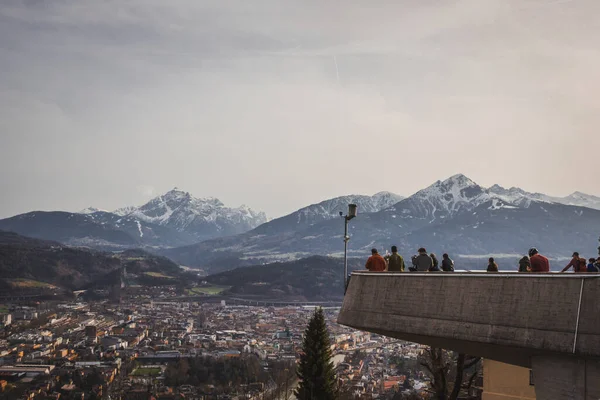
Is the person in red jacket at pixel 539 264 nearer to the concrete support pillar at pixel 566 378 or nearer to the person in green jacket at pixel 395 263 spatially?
the concrete support pillar at pixel 566 378

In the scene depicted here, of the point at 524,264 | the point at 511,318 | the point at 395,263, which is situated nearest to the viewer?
the point at 511,318

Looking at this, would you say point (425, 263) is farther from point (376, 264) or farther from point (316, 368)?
point (316, 368)

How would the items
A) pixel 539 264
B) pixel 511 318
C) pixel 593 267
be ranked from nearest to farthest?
pixel 511 318
pixel 539 264
pixel 593 267

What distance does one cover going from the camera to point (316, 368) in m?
38.1

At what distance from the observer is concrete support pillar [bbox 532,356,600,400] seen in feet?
31.0

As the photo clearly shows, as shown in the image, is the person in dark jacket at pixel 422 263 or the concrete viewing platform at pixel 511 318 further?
the person in dark jacket at pixel 422 263

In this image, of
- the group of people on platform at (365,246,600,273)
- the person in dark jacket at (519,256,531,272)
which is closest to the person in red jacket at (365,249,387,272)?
the group of people on platform at (365,246,600,273)

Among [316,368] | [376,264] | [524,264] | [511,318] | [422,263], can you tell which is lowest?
[316,368]

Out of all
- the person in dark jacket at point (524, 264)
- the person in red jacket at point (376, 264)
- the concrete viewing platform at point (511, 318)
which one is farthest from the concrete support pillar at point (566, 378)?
the person in red jacket at point (376, 264)

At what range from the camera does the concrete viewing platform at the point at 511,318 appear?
9656 mm

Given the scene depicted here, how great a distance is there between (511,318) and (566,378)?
1.10 meters

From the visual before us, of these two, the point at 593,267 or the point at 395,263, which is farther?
the point at 395,263

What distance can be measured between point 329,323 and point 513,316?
137589 mm

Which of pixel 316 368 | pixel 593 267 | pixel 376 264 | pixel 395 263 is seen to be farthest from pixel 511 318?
pixel 316 368
